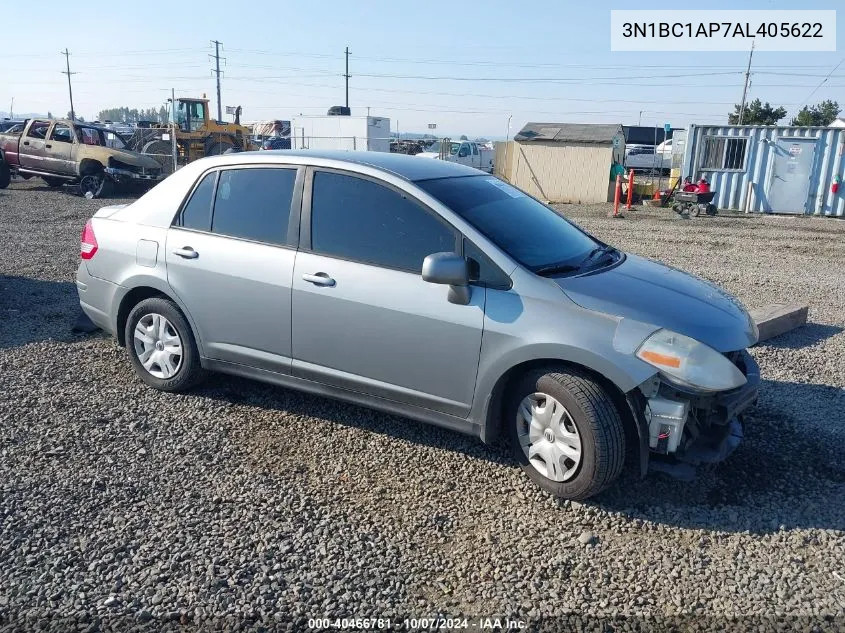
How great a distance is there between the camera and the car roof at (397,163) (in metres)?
4.38

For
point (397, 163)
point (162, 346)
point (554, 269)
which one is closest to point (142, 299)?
point (162, 346)

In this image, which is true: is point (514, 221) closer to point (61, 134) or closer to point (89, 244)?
point (89, 244)

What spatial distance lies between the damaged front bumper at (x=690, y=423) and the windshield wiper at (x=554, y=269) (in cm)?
87

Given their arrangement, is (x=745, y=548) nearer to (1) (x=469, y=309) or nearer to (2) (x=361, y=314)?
(1) (x=469, y=309)

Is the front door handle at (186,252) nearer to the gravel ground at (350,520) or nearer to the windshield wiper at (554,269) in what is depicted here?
the gravel ground at (350,520)

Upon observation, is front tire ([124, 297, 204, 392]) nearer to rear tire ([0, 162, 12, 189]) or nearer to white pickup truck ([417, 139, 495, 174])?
rear tire ([0, 162, 12, 189])

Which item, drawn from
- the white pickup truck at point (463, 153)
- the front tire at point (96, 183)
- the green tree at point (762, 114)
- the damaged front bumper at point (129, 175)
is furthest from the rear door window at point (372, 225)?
the green tree at point (762, 114)

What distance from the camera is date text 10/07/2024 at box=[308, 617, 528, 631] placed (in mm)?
2848

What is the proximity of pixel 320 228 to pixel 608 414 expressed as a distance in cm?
207

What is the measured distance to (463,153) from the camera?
31.4 m

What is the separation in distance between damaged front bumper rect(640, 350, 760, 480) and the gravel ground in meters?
0.28

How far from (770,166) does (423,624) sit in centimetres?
1977

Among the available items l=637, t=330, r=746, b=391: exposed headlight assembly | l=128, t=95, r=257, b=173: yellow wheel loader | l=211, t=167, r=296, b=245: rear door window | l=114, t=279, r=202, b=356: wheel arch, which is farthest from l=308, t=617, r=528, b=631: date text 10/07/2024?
l=128, t=95, r=257, b=173: yellow wheel loader

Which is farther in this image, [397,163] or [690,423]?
[397,163]
